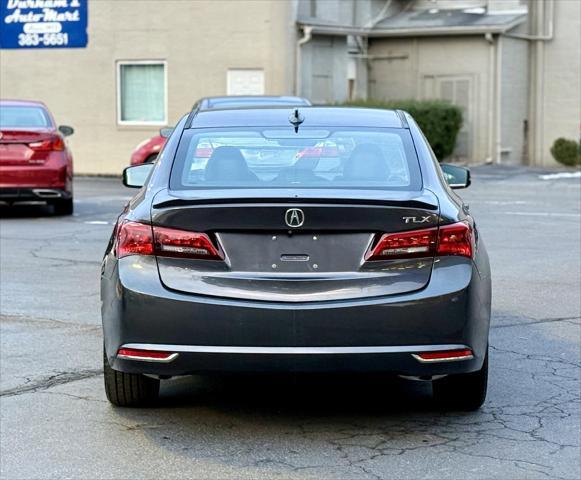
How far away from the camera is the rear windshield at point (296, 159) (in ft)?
20.0

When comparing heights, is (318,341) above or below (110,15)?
below

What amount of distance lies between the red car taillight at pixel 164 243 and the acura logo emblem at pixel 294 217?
335 mm

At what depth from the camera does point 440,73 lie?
3030 centimetres

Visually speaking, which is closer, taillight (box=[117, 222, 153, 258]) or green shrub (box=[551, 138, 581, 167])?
taillight (box=[117, 222, 153, 258])

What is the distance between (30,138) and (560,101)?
17567 mm

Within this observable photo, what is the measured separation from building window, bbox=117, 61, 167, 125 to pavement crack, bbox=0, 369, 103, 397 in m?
20.8

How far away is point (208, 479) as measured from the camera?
5.28 metres

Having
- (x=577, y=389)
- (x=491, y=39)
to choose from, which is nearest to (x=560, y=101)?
(x=491, y=39)

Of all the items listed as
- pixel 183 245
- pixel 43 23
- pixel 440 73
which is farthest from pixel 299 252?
pixel 440 73

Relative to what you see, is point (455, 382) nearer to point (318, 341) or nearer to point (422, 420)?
point (422, 420)

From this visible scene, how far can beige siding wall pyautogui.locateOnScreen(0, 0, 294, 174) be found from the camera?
26.9m

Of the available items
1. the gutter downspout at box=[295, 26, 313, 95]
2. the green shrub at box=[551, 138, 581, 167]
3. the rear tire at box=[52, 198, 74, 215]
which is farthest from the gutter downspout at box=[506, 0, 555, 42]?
the rear tire at box=[52, 198, 74, 215]

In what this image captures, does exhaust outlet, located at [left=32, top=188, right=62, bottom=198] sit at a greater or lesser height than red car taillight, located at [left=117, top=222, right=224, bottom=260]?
lesser

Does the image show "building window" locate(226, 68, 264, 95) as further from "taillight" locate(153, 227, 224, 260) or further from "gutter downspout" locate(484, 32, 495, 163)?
"taillight" locate(153, 227, 224, 260)
